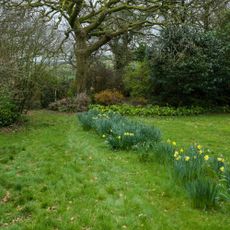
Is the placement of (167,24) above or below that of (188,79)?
above

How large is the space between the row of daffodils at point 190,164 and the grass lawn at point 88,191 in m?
0.15

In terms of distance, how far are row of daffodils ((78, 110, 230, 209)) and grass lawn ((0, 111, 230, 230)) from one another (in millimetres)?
152

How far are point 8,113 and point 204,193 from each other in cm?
831

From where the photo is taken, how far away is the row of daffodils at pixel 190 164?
446 cm

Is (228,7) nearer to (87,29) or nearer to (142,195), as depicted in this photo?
(87,29)

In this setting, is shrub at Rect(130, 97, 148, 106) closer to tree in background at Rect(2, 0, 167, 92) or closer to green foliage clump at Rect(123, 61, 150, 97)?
green foliage clump at Rect(123, 61, 150, 97)

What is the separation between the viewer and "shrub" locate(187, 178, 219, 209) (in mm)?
4398

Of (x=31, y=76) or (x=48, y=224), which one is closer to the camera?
(x=48, y=224)

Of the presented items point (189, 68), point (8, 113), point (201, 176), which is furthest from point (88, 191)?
point (189, 68)

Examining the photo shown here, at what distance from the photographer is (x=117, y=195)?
5066 mm

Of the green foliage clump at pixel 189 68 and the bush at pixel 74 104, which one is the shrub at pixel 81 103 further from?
the green foliage clump at pixel 189 68

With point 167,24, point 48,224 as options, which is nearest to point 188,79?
point 167,24

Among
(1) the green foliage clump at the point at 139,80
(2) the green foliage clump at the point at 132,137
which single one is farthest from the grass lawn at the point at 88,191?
(1) the green foliage clump at the point at 139,80

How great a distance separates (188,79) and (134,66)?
4010mm
